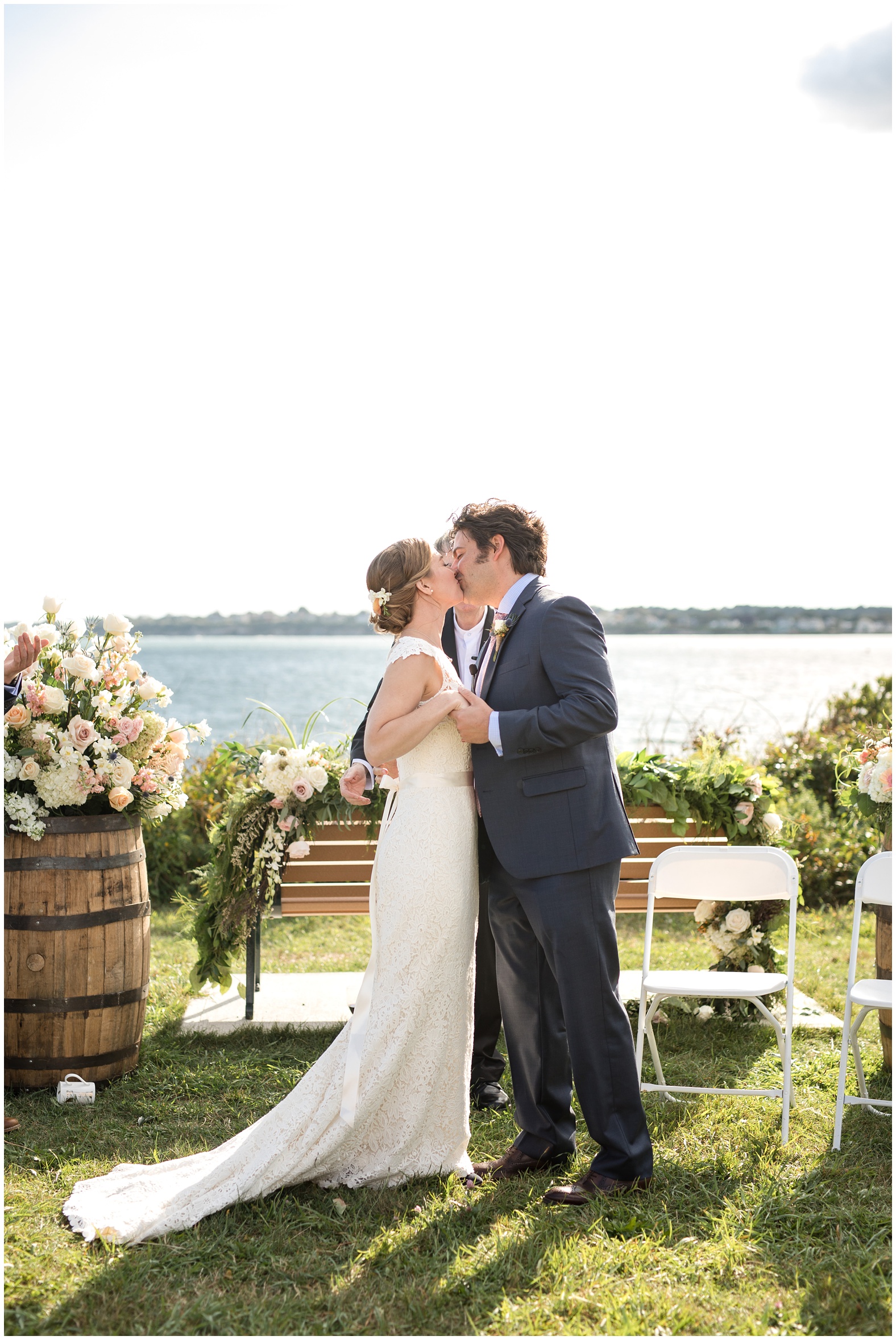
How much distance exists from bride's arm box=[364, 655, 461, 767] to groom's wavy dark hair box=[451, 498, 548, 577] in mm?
563

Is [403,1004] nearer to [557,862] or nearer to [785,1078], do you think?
[557,862]

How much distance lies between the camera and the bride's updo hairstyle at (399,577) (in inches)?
142

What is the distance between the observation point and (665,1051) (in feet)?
16.4

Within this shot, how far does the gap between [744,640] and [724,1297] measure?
107734mm

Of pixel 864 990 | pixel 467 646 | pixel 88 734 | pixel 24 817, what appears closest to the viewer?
pixel 864 990

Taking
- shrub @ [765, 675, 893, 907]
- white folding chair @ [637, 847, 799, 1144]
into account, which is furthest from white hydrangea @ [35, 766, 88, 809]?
shrub @ [765, 675, 893, 907]

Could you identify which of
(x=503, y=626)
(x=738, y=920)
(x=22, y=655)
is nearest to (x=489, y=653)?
(x=503, y=626)

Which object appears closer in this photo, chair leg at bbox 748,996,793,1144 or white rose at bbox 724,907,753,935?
chair leg at bbox 748,996,793,1144

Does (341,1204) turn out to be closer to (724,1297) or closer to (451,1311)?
(451,1311)

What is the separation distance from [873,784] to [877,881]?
1.46ft

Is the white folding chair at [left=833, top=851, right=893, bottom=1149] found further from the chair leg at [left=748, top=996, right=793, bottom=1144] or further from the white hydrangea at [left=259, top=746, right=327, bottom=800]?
the white hydrangea at [left=259, top=746, right=327, bottom=800]


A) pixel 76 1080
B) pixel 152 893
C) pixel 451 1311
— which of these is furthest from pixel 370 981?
pixel 152 893

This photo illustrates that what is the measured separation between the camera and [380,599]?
361 centimetres

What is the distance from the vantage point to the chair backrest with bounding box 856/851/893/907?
13.7ft
